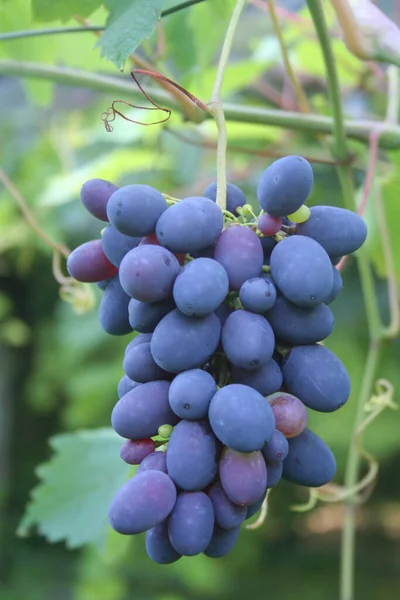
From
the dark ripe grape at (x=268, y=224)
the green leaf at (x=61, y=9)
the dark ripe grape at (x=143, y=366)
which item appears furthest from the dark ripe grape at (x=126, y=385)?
the green leaf at (x=61, y=9)

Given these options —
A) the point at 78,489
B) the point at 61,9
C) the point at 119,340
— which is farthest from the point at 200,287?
the point at 119,340

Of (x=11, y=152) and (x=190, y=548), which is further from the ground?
(x=190, y=548)

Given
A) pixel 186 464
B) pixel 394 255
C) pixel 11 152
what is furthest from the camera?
pixel 11 152

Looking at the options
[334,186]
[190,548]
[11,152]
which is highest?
[190,548]

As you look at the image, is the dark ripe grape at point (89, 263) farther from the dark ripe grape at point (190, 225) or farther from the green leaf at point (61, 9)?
the green leaf at point (61, 9)

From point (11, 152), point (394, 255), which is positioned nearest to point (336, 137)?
point (394, 255)

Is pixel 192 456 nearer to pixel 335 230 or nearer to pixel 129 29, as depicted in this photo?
pixel 335 230

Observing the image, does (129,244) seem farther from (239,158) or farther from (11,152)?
(11,152)
